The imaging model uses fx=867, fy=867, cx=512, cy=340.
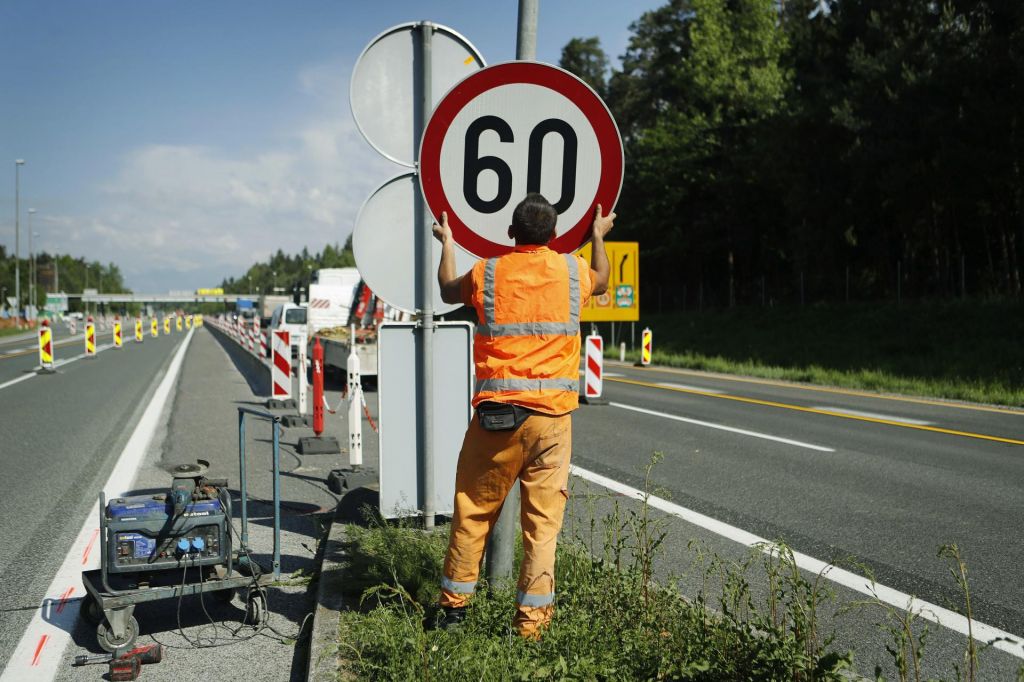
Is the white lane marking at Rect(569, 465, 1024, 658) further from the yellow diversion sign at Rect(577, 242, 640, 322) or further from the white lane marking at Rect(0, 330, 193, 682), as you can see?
the yellow diversion sign at Rect(577, 242, 640, 322)

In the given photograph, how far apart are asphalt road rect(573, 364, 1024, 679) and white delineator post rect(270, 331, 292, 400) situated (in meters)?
4.69

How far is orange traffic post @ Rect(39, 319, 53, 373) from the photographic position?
20.9m

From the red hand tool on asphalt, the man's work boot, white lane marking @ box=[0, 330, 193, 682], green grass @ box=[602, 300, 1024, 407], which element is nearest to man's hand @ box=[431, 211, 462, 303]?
the man's work boot

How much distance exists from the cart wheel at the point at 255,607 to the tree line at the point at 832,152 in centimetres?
2739

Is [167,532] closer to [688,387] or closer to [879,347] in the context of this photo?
[688,387]

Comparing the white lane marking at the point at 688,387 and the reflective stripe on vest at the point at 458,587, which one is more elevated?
Result: the reflective stripe on vest at the point at 458,587

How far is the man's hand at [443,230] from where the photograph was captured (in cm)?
351

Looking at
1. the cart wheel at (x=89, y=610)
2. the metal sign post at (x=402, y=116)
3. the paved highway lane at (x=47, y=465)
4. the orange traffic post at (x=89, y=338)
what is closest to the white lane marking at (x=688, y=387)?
the paved highway lane at (x=47, y=465)

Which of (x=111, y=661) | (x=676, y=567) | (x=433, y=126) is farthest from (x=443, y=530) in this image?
(x=433, y=126)

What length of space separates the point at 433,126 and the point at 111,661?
2608 mm

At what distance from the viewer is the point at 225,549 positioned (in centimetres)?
423

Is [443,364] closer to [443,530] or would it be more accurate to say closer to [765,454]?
[443,530]

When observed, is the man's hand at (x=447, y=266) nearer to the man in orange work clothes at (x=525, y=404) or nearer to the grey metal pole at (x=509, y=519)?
the man in orange work clothes at (x=525, y=404)

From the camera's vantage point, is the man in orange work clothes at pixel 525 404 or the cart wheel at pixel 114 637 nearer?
the man in orange work clothes at pixel 525 404
